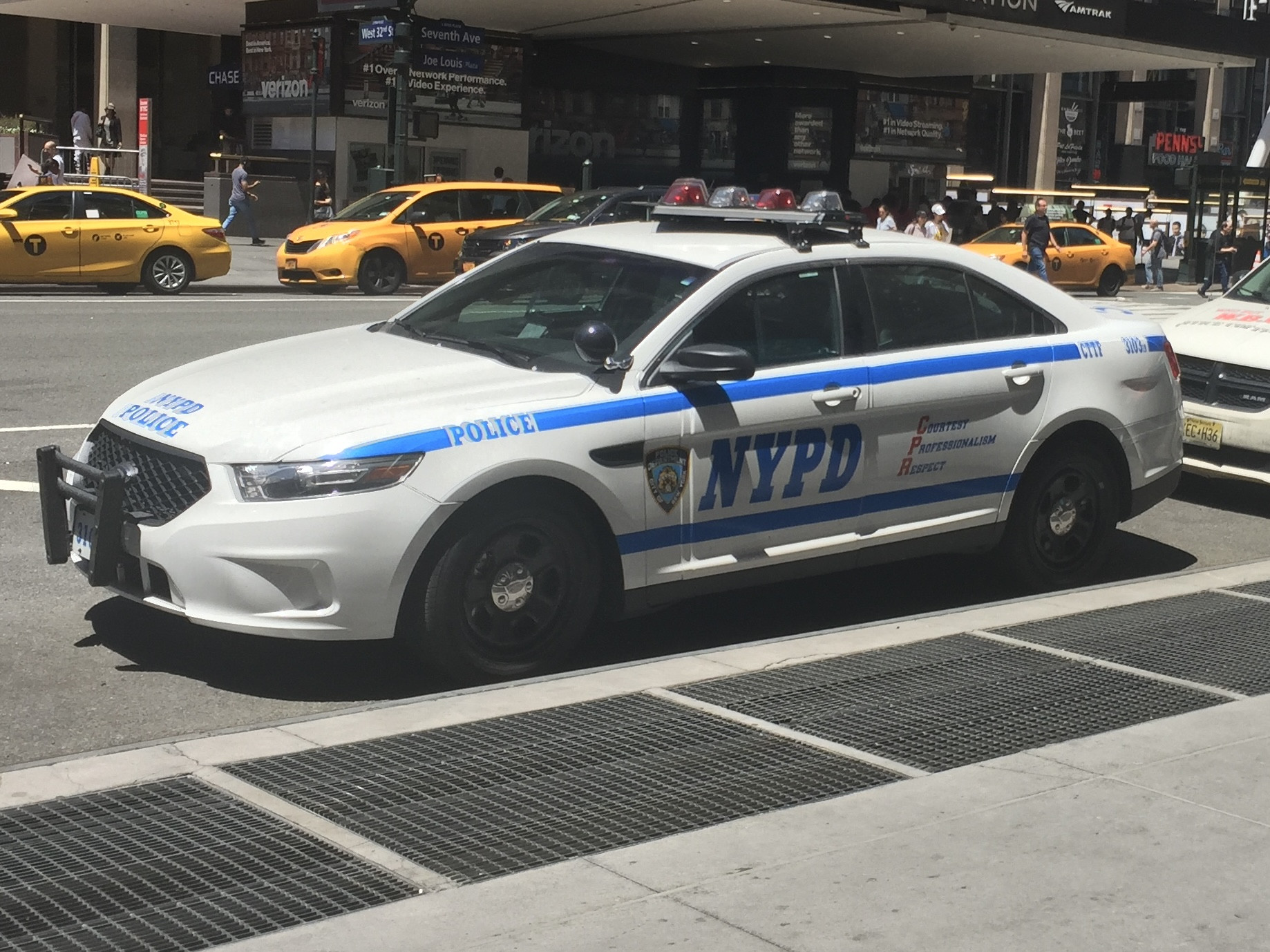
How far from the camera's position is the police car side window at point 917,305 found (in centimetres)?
678

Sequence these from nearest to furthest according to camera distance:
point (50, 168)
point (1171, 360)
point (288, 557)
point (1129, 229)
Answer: point (288, 557) → point (1171, 360) → point (50, 168) → point (1129, 229)

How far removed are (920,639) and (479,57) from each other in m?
30.8

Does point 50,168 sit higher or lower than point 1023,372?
higher

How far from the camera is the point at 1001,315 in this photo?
7.20m

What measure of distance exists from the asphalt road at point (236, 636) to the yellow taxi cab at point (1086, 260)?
22555 mm

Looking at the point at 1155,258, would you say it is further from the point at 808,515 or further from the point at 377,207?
the point at 808,515

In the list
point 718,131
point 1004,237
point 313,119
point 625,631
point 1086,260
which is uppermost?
point 718,131

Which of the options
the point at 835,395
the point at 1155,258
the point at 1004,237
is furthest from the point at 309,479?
the point at 1155,258

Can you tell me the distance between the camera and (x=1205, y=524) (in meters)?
9.61

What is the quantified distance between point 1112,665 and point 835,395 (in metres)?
1.44

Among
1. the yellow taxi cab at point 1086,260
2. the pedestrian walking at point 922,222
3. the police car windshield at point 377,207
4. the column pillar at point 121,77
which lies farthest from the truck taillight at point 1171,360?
the column pillar at point 121,77

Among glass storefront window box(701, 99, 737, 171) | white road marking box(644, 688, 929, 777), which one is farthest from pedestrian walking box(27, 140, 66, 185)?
white road marking box(644, 688, 929, 777)

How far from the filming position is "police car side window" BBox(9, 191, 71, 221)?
21.1 metres

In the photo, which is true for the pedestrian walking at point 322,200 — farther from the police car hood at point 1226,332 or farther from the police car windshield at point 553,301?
the police car windshield at point 553,301
